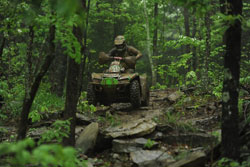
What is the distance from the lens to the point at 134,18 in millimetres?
19016

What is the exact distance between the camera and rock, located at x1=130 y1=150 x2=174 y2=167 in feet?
16.1

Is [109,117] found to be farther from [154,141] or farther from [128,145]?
[154,141]

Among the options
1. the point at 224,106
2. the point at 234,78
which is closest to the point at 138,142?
the point at 224,106

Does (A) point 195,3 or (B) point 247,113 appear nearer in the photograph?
(A) point 195,3

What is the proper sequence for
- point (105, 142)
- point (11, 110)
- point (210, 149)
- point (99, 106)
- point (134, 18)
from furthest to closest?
point (134, 18), point (99, 106), point (11, 110), point (105, 142), point (210, 149)

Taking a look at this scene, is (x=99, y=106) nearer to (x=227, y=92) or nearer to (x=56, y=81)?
(x=56, y=81)

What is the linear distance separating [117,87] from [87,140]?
2.72 m

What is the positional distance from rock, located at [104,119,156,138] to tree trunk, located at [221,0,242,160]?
220 cm

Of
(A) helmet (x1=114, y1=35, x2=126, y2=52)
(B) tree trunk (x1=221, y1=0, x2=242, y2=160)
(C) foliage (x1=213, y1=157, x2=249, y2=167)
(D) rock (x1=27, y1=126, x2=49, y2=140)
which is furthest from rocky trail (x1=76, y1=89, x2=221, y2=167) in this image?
(A) helmet (x1=114, y1=35, x2=126, y2=52)

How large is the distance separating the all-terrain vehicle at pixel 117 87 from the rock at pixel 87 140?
2.26 m

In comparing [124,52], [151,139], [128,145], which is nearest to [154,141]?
[151,139]

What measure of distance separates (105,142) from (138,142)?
0.93 m

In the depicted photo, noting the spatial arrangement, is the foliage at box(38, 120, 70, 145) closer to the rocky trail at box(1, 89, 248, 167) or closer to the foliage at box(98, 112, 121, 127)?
the rocky trail at box(1, 89, 248, 167)

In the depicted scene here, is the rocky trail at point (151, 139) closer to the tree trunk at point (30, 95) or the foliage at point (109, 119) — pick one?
the foliage at point (109, 119)
